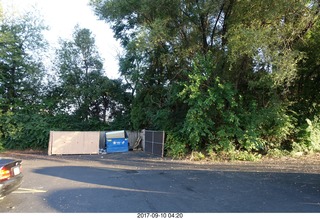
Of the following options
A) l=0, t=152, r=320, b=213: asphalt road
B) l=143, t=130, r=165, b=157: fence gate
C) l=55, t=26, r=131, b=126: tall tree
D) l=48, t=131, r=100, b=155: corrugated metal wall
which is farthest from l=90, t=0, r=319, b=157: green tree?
A: l=55, t=26, r=131, b=126: tall tree

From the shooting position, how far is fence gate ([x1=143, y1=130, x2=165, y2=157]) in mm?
16578

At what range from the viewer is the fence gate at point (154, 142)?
1658 cm

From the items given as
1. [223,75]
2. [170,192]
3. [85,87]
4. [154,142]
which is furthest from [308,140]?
[85,87]

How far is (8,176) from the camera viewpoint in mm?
6070

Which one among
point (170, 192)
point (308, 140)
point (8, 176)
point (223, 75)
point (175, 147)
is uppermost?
point (223, 75)

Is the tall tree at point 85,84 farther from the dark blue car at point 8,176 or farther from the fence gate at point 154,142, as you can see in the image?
the dark blue car at point 8,176

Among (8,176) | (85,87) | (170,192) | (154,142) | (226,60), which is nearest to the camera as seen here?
(8,176)

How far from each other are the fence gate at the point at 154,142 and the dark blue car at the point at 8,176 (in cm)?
1048

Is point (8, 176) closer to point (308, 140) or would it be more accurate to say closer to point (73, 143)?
point (73, 143)

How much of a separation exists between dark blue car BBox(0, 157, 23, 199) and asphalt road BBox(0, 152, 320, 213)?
45 cm

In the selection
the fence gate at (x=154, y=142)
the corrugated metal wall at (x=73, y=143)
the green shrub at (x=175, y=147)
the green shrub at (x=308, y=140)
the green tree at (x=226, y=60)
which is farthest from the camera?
the corrugated metal wall at (x=73, y=143)

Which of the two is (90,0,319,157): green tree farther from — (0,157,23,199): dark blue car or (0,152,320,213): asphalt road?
(0,157,23,199): dark blue car

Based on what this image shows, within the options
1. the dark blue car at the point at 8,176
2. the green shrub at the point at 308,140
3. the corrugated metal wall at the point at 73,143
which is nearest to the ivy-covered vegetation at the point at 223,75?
the green shrub at the point at 308,140

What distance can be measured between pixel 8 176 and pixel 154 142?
12.0 meters
